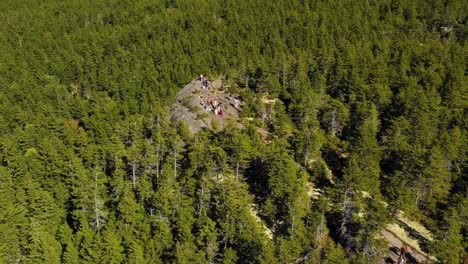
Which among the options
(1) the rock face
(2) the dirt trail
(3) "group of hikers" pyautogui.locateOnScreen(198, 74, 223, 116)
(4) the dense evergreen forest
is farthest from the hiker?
(3) "group of hikers" pyautogui.locateOnScreen(198, 74, 223, 116)

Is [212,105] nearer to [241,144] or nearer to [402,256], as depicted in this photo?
[241,144]

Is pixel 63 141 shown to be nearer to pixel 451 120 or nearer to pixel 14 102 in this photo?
pixel 14 102

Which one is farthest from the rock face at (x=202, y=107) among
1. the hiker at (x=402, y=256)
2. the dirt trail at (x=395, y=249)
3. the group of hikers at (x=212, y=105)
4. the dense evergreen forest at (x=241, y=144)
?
the hiker at (x=402, y=256)

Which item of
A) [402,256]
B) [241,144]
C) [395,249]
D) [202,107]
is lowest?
[395,249]

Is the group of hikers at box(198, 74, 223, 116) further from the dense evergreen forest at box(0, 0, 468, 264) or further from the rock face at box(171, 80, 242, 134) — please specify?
the dense evergreen forest at box(0, 0, 468, 264)

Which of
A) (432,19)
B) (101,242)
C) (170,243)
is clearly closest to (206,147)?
(170,243)

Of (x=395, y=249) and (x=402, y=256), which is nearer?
(x=402, y=256)

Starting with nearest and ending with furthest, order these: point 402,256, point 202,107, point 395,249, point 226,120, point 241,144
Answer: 1. point 402,256
2. point 395,249
3. point 241,144
4. point 226,120
5. point 202,107

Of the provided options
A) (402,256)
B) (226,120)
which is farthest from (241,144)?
(402,256)
